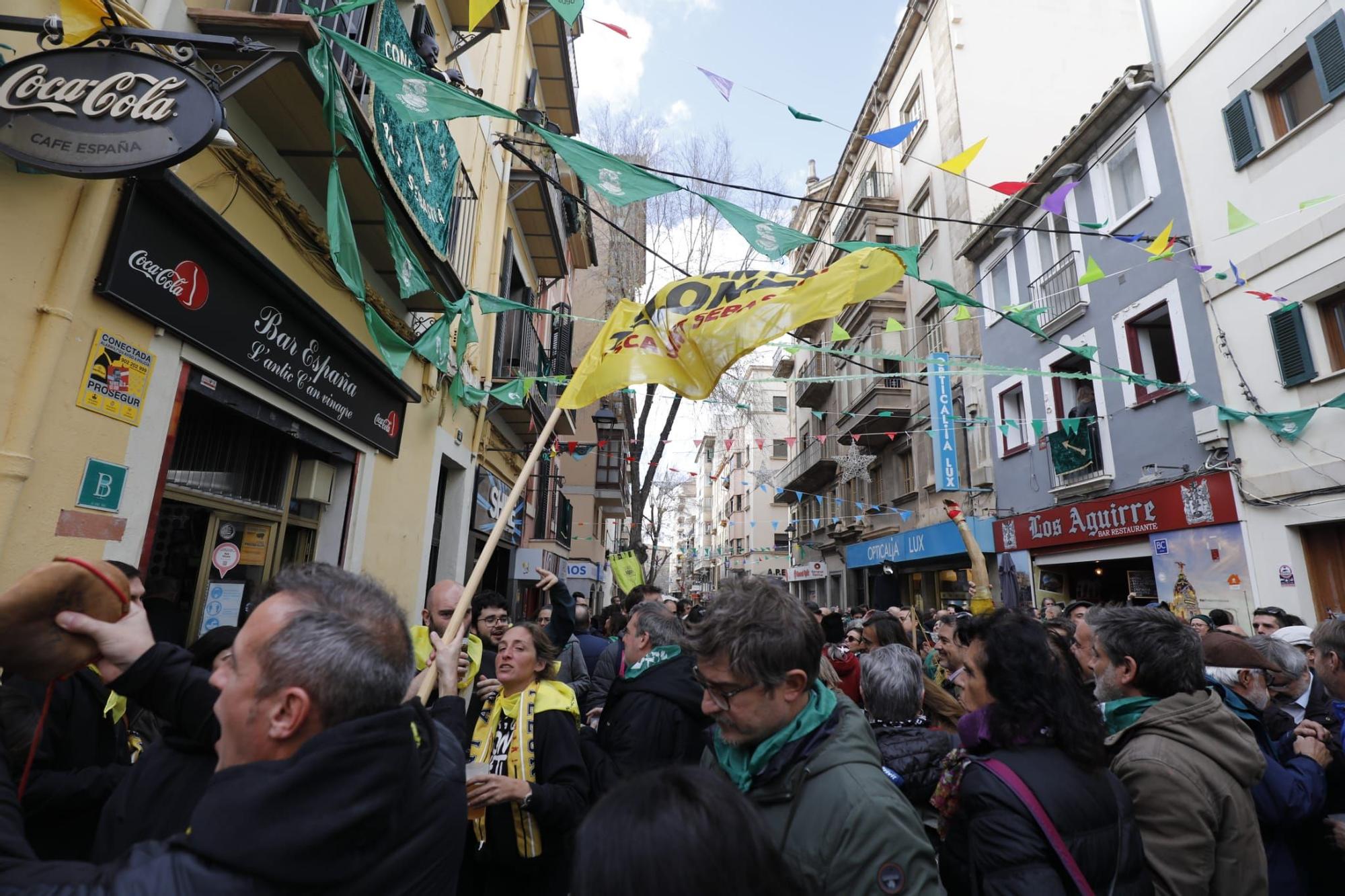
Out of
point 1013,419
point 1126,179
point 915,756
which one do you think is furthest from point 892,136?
point 1013,419

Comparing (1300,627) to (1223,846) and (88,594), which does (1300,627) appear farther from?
(88,594)

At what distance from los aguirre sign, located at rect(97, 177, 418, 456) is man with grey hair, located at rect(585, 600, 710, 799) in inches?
129

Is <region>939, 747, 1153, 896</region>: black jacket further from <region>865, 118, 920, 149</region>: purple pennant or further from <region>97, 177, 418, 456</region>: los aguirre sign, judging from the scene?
<region>865, 118, 920, 149</region>: purple pennant

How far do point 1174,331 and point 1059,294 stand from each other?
9.88ft

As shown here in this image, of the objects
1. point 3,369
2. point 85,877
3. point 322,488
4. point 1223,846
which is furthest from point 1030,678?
point 322,488

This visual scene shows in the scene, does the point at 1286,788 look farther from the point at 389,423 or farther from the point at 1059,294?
the point at 1059,294

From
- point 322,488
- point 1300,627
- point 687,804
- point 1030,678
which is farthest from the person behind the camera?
point 322,488

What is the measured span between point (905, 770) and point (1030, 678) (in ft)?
3.26

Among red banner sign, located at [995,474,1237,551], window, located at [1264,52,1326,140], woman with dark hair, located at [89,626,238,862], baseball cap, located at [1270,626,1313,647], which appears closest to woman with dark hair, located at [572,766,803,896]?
woman with dark hair, located at [89,626,238,862]

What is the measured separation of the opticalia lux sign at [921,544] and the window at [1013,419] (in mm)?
1847

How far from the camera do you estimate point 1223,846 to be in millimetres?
2176

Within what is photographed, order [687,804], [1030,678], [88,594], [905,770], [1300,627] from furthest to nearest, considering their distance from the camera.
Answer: [1300,627]
[905,770]
[1030,678]
[88,594]
[687,804]

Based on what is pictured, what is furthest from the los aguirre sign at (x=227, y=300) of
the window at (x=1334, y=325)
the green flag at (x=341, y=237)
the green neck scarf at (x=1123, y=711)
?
the window at (x=1334, y=325)

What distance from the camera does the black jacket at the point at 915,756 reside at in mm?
2842
